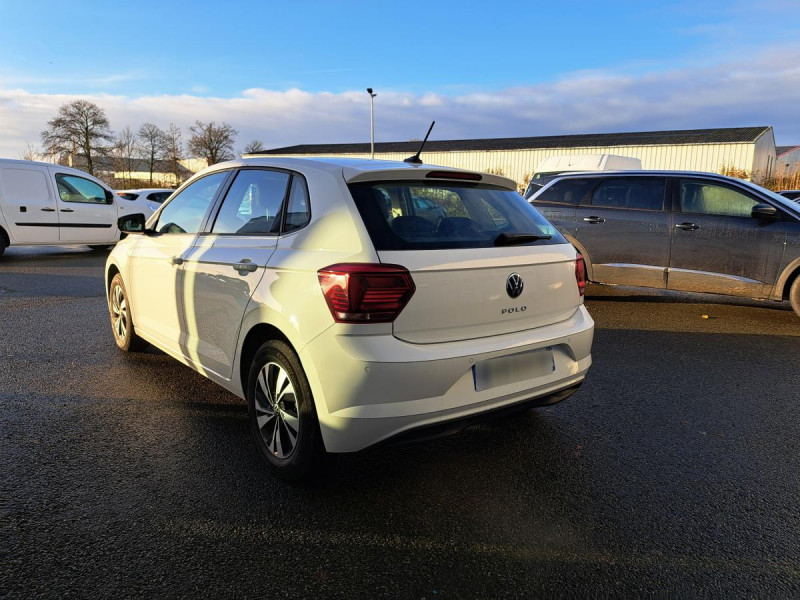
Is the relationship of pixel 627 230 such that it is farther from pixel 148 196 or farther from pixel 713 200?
pixel 148 196

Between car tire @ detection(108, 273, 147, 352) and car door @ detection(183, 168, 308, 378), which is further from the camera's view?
car tire @ detection(108, 273, 147, 352)

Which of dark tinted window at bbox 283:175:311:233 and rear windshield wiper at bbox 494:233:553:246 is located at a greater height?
dark tinted window at bbox 283:175:311:233

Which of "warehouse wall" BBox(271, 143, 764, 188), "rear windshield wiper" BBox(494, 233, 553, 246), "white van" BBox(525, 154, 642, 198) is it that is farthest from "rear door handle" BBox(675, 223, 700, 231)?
"warehouse wall" BBox(271, 143, 764, 188)

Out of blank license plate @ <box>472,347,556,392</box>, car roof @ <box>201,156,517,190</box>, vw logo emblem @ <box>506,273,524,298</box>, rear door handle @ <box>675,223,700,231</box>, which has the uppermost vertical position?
car roof @ <box>201,156,517,190</box>

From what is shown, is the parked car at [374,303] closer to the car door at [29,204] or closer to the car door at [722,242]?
the car door at [722,242]

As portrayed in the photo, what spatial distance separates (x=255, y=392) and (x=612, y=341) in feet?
13.2

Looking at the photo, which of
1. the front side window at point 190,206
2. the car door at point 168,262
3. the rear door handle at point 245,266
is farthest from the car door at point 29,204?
the rear door handle at point 245,266

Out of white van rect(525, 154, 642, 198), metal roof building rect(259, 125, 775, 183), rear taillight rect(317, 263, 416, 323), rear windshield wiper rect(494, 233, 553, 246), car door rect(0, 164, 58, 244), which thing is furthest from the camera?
metal roof building rect(259, 125, 775, 183)

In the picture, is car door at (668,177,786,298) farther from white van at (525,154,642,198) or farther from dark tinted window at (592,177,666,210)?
white van at (525,154,642,198)

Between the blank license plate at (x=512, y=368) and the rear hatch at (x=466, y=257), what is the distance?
144 millimetres

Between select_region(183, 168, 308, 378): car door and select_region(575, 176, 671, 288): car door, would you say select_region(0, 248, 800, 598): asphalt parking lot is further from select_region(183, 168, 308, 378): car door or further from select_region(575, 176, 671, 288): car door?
select_region(575, 176, 671, 288): car door

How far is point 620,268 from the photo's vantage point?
25.4 ft

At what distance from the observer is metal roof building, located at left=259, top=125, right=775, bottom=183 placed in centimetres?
4053

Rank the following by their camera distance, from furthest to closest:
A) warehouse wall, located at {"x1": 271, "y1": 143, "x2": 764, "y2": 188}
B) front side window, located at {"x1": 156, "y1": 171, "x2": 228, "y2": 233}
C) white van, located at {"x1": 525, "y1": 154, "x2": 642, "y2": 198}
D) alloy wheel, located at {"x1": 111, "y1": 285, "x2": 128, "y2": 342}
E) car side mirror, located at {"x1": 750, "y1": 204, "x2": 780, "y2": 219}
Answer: warehouse wall, located at {"x1": 271, "y1": 143, "x2": 764, "y2": 188}
white van, located at {"x1": 525, "y1": 154, "x2": 642, "y2": 198}
car side mirror, located at {"x1": 750, "y1": 204, "x2": 780, "y2": 219}
alloy wheel, located at {"x1": 111, "y1": 285, "x2": 128, "y2": 342}
front side window, located at {"x1": 156, "y1": 171, "x2": 228, "y2": 233}
